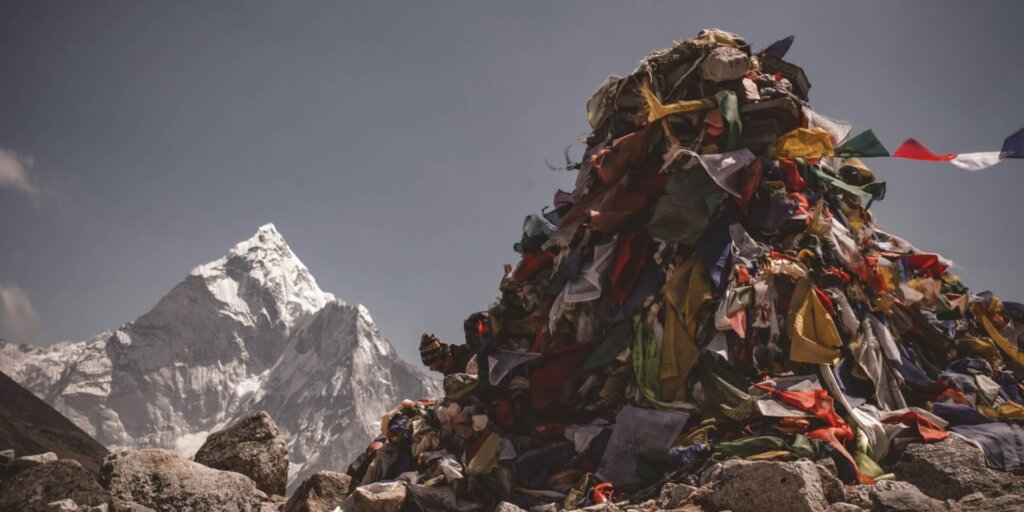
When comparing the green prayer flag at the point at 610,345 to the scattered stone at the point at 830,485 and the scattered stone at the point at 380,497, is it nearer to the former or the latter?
the scattered stone at the point at 380,497

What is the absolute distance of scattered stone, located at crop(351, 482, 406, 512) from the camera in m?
6.14

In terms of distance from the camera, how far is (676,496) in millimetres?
5035

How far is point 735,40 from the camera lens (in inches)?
360

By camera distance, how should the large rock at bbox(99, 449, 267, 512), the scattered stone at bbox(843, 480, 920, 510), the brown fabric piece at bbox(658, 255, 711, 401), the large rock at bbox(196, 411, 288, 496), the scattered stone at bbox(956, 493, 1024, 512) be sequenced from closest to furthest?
the scattered stone at bbox(956, 493, 1024, 512) < the scattered stone at bbox(843, 480, 920, 510) < the large rock at bbox(99, 449, 267, 512) < the brown fabric piece at bbox(658, 255, 711, 401) < the large rock at bbox(196, 411, 288, 496)

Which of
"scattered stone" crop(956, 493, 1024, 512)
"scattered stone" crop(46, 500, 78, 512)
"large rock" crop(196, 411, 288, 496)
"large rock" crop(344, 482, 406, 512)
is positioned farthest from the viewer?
"large rock" crop(196, 411, 288, 496)

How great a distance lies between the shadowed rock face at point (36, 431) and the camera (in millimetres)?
26734

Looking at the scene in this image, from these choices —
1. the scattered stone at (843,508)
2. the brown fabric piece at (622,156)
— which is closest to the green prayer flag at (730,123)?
the brown fabric piece at (622,156)

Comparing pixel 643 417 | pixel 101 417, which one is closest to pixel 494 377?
pixel 643 417

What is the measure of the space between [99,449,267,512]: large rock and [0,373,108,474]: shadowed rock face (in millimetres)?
22100

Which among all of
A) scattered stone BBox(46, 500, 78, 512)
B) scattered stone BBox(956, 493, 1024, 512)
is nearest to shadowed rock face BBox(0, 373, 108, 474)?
scattered stone BBox(46, 500, 78, 512)

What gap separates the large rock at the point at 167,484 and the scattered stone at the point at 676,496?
4325 millimetres

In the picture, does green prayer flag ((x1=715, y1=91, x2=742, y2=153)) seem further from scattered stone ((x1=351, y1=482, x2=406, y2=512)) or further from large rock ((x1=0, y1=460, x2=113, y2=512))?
large rock ((x1=0, y1=460, x2=113, y2=512))

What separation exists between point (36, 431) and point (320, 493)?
3199 cm

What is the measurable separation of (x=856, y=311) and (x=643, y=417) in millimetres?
3210
